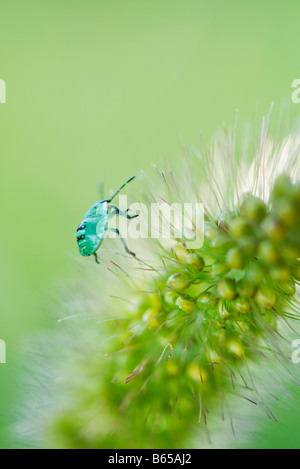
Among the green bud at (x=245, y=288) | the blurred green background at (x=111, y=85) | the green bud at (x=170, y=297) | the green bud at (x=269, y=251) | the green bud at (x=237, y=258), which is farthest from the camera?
the blurred green background at (x=111, y=85)

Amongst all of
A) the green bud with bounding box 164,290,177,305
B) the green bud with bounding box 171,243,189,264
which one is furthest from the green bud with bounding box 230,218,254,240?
the green bud with bounding box 164,290,177,305

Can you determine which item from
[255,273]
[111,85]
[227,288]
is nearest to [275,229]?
[255,273]

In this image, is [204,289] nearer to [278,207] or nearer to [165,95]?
[278,207]

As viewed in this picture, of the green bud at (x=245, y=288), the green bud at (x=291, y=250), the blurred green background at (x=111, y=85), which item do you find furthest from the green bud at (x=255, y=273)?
the blurred green background at (x=111, y=85)

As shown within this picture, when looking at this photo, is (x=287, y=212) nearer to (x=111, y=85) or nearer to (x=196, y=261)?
(x=196, y=261)

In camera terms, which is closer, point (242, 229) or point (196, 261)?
point (242, 229)

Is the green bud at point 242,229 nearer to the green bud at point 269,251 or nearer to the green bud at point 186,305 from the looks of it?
the green bud at point 269,251

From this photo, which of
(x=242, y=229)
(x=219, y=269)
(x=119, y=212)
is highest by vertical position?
(x=119, y=212)

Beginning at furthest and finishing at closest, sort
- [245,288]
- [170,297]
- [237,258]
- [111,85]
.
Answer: [111,85]
[170,297]
[245,288]
[237,258]
